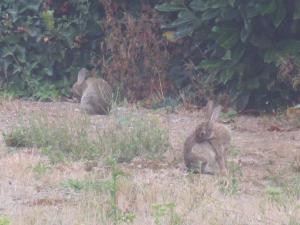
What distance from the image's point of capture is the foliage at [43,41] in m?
15.6

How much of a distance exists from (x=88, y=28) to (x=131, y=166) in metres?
6.26

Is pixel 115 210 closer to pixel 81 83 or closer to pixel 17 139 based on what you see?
pixel 17 139

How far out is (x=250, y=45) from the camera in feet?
43.8

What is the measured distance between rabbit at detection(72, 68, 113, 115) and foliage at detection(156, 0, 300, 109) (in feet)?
4.65

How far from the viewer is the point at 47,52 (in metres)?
15.9

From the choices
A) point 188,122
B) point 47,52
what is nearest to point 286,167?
point 188,122

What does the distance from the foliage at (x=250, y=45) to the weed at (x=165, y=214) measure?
5.72 meters

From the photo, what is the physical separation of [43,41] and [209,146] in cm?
693

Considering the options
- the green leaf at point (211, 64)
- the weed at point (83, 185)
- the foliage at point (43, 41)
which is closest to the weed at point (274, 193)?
the weed at point (83, 185)

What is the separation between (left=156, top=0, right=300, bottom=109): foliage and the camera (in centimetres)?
1292

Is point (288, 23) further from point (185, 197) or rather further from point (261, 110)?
point (185, 197)

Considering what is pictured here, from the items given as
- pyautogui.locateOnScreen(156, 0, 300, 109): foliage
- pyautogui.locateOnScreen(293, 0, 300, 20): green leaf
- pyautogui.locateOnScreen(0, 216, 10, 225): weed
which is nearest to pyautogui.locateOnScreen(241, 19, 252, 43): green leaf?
pyautogui.locateOnScreen(156, 0, 300, 109): foliage

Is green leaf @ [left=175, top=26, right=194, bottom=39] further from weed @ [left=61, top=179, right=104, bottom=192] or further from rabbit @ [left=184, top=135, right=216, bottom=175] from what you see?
weed @ [left=61, top=179, right=104, bottom=192]

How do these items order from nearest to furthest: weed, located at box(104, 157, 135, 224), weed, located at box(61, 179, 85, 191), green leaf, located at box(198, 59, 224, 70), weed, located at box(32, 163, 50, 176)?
weed, located at box(104, 157, 135, 224) → weed, located at box(61, 179, 85, 191) → weed, located at box(32, 163, 50, 176) → green leaf, located at box(198, 59, 224, 70)
